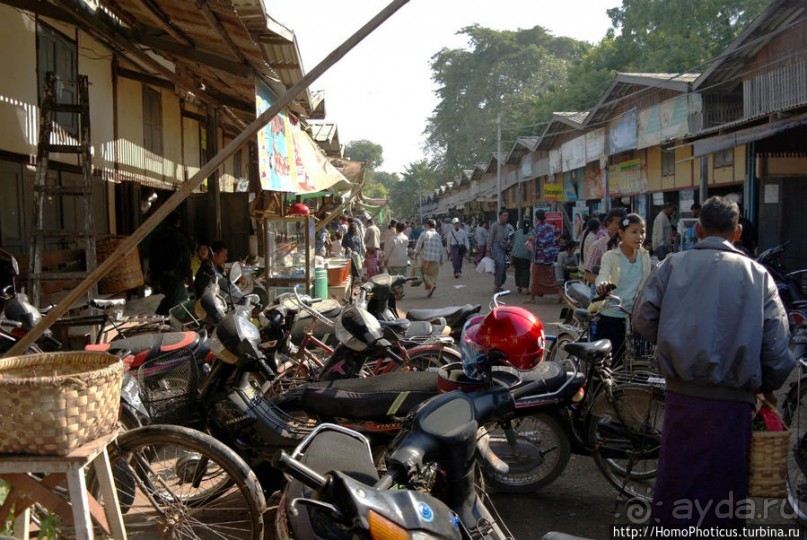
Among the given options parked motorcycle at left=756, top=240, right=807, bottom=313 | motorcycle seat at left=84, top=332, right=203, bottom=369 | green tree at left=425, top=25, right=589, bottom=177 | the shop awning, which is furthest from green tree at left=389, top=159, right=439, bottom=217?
motorcycle seat at left=84, top=332, right=203, bottom=369

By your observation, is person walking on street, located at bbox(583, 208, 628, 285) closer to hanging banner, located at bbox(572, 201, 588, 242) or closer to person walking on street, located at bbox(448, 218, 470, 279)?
person walking on street, located at bbox(448, 218, 470, 279)

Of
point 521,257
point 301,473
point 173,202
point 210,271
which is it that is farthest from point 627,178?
point 301,473

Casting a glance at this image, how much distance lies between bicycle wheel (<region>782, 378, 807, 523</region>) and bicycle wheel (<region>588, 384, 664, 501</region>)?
758 mm

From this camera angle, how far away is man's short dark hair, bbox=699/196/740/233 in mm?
3086

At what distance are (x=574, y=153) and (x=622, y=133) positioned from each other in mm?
3367

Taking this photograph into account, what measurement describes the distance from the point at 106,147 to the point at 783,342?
27.0ft

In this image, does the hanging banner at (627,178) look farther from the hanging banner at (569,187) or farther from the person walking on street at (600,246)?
the person walking on street at (600,246)

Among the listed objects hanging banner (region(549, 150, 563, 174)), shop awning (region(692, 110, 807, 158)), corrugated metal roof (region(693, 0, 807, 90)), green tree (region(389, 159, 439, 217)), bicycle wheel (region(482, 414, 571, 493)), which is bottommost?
bicycle wheel (region(482, 414, 571, 493))

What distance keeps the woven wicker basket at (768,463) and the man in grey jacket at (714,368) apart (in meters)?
0.05

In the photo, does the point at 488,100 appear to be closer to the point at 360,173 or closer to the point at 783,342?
the point at 360,173

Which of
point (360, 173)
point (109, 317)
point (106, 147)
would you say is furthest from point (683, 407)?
point (360, 173)

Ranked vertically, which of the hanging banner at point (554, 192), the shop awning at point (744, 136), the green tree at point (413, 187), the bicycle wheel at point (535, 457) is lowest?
the bicycle wheel at point (535, 457)

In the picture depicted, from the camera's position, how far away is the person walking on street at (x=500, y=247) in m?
14.5

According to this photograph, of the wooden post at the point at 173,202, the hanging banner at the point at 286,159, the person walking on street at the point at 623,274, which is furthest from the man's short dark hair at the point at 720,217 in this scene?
the hanging banner at the point at 286,159
